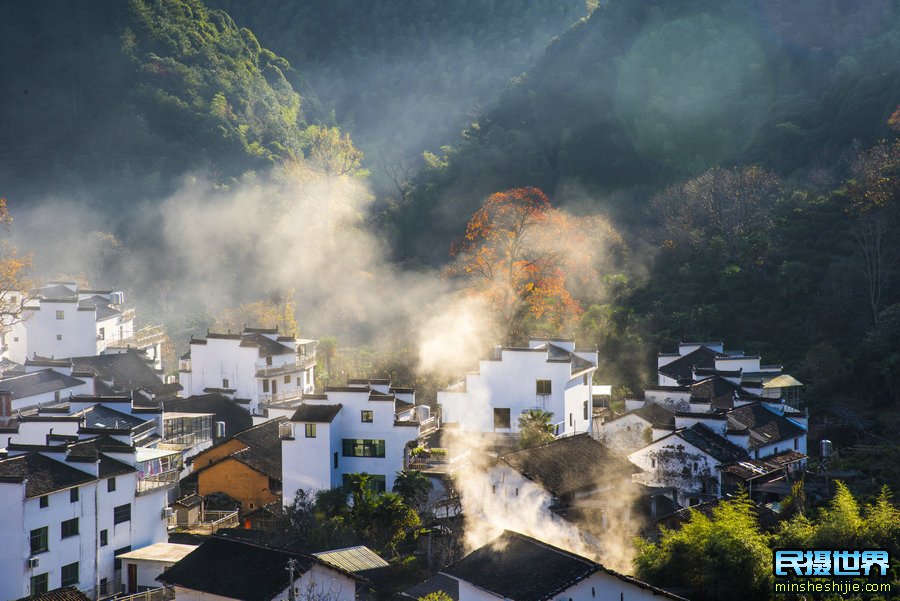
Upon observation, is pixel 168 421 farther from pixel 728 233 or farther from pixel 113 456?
pixel 728 233

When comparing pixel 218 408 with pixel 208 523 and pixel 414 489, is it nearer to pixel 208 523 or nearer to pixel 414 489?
pixel 208 523

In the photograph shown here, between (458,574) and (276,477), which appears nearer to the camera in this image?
(458,574)

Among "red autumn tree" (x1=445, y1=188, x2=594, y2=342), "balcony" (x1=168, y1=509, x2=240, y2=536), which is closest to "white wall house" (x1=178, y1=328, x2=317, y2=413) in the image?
"red autumn tree" (x1=445, y1=188, x2=594, y2=342)

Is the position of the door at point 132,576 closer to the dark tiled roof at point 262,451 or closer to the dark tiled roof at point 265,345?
the dark tiled roof at point 262,451

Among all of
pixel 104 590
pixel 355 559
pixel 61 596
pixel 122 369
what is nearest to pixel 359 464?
pixel 355 559

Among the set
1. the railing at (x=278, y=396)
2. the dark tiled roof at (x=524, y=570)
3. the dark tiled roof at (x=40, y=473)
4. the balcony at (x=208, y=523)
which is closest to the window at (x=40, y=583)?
the dark tiled roof at (x=40, y=473)

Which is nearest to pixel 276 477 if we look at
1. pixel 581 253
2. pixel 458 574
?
pixel 458 574

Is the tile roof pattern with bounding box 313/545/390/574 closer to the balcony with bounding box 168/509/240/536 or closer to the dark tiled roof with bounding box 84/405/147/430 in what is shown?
the balcony with bounding box 168/509/240/536
